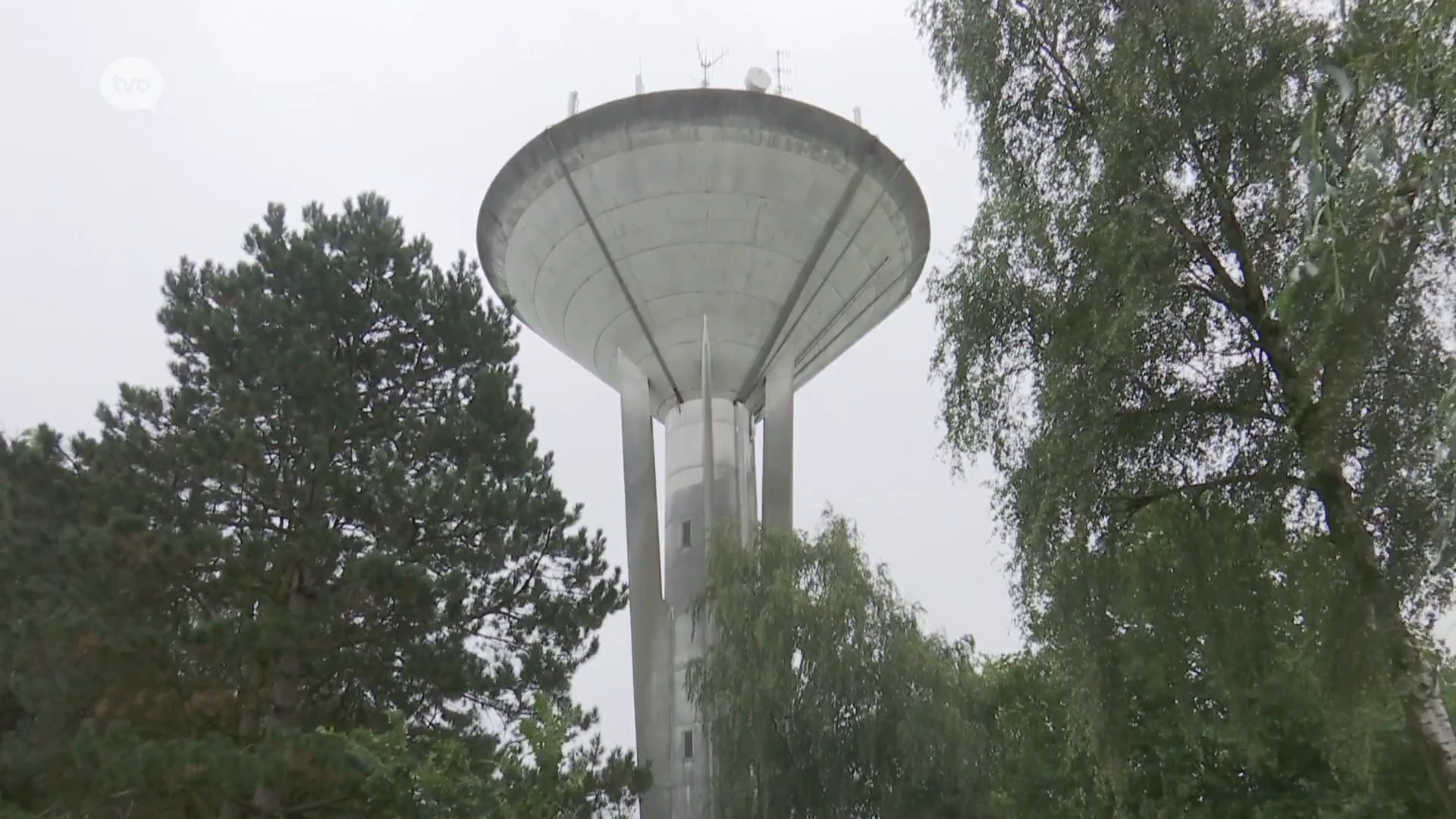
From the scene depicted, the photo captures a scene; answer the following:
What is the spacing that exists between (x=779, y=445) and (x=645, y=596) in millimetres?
3338

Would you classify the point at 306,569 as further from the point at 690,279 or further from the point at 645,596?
the point at 690,279

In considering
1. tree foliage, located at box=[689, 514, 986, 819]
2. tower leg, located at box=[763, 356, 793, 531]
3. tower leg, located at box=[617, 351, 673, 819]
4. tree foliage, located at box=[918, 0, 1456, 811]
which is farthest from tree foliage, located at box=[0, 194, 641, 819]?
tower leg, located at box=[763, 356, 793, 531]

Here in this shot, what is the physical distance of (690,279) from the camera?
17875mm

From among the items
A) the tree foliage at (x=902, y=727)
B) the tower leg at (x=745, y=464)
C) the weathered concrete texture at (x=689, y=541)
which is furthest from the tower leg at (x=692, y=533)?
the tree foliage at (x=902, y=727)

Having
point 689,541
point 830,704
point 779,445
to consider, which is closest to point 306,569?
point 830,704

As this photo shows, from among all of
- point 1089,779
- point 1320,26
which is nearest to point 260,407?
point 1320,26

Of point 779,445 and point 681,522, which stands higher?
point 779,445

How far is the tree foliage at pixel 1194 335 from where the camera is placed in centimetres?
675

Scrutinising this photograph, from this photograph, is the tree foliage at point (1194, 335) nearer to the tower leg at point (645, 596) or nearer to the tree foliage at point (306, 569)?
the tree foliage at point (306, 569)

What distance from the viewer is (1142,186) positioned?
24.9 feet

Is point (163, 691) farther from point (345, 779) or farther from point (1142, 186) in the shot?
point (1142, 186)

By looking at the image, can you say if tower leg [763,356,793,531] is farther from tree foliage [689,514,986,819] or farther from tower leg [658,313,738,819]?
tree foliage [689,514,986,819]

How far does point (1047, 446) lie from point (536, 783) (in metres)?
5.30

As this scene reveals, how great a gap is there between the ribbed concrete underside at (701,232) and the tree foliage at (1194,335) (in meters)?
7.89
